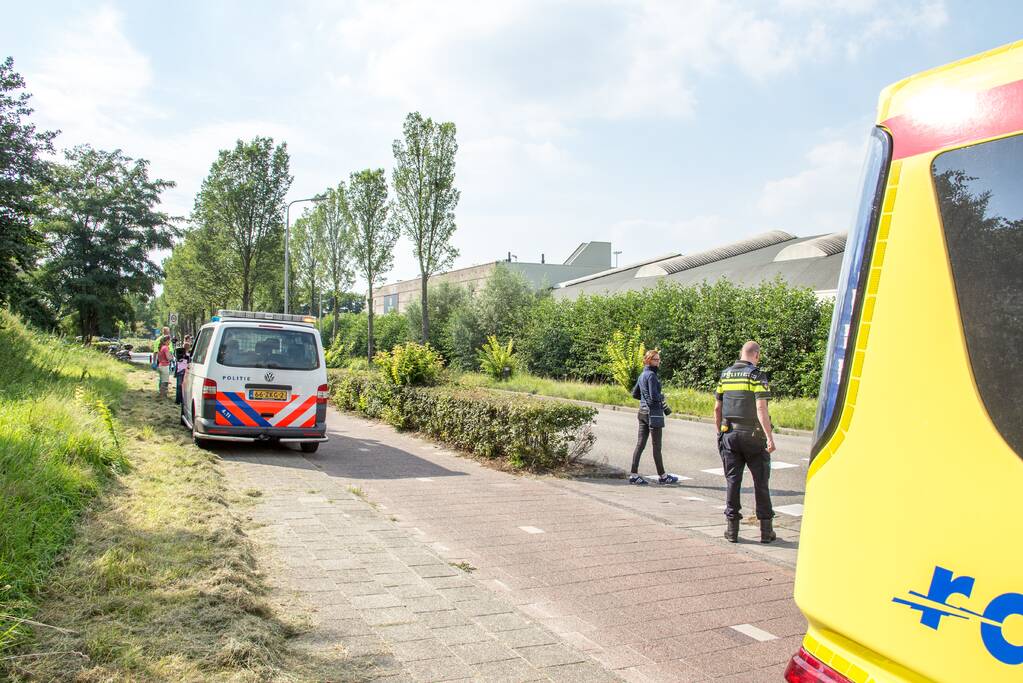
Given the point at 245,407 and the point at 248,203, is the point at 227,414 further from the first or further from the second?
the point at 248,203

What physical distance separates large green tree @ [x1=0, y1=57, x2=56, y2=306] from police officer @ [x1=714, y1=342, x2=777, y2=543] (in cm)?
1156

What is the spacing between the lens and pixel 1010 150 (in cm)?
165

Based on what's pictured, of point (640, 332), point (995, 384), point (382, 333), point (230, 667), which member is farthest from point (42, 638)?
point (382, 333)

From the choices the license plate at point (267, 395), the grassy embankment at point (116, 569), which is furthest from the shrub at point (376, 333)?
the grassy embankment at point (116, 569)

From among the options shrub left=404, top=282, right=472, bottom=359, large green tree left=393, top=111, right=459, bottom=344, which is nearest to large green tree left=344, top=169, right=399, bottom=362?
large green tree left=393, top=111, right=459, bottom=344

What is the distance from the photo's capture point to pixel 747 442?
266 inches

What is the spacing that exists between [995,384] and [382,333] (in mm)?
54571

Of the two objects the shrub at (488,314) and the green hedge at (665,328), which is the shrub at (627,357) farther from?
the shrub at (488,314)

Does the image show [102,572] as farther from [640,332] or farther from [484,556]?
[640,332]

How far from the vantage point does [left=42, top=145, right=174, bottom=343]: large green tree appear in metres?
34.0

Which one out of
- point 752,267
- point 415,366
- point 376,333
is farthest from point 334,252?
point 415,366

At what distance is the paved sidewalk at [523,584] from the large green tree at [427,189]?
1152 inches

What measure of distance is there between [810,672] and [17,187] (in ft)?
47.4

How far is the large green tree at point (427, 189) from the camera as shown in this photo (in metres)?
36.9
